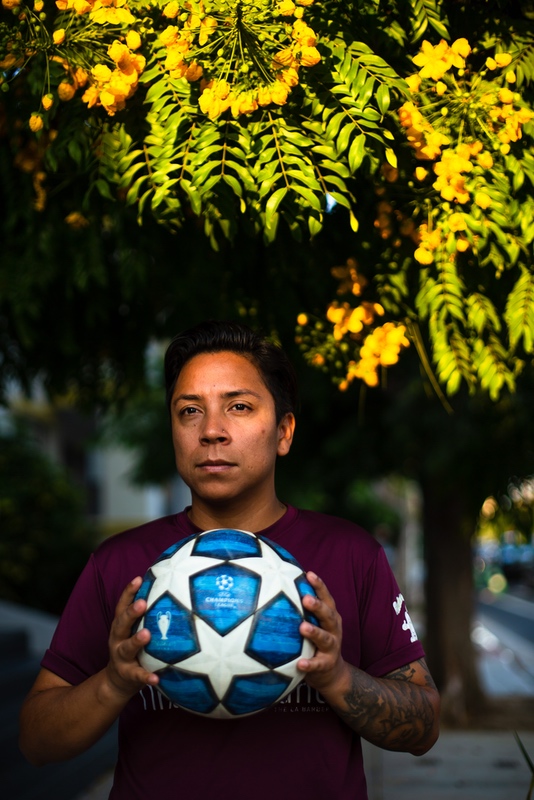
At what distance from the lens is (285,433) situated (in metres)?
2.82

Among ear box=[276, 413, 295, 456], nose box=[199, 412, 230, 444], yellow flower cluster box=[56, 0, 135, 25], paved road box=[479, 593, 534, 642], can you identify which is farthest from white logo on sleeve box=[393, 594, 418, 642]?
paved road box=[479, 593, 534, 642]

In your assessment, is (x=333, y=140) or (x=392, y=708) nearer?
(x=392, y=708)

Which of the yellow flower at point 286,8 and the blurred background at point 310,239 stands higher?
the yellow flower at point 286,8

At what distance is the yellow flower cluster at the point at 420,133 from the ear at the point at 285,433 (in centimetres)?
86

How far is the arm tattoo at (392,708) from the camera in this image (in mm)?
2381

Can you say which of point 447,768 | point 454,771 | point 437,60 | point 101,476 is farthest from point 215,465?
point 101,476

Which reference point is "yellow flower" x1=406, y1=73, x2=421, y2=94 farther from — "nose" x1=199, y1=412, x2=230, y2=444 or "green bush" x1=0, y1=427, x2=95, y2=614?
"green bush" x1=0, y1=427, x2=95, y2=614

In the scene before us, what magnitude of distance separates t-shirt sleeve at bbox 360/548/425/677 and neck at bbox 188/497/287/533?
0.32 metres

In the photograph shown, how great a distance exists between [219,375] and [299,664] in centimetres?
80

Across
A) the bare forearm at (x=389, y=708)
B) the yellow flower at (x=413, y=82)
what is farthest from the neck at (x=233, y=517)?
the yellow flower at (x=413, y=82)

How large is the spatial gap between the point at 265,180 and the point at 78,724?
1525 millimetres

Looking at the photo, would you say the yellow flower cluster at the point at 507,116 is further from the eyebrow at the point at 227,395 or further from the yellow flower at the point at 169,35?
the eyebrow at the point at 227,395

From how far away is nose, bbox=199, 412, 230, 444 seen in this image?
2.52m

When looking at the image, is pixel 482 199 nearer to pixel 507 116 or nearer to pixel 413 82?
pixel 507 116
